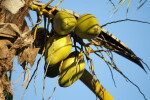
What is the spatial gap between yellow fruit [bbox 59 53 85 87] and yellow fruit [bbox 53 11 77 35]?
139 millimetres

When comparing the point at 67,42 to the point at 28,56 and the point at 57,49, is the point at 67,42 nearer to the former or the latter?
the point at 57,49

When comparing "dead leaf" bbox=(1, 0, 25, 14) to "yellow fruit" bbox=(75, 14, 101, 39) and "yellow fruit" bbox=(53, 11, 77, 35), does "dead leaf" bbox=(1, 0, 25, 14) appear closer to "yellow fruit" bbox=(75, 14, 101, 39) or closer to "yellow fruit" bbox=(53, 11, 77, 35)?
"yellow fruit" bbox=(53, 11, 77, 35)

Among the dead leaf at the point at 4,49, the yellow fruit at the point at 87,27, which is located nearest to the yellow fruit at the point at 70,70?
the yellow fruit at the point at 87,27

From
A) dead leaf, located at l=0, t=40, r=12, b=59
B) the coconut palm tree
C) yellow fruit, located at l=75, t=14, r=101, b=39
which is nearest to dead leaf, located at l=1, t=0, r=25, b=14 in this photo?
the coconut palm tree

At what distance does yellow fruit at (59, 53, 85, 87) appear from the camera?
1.09m

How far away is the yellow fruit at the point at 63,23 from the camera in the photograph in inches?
40.7

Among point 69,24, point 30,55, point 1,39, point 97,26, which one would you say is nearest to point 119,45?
point 97,26

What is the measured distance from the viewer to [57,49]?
1.06 meters

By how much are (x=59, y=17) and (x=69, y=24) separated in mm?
56

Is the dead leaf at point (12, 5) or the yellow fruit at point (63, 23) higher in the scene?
the dead leaf at point (12, 5)

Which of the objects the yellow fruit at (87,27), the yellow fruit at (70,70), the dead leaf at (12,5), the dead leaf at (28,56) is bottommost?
the yellow fruit at (70,70)

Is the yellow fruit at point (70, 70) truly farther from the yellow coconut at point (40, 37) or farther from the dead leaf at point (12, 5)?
the dead leaf at point (12, 5)

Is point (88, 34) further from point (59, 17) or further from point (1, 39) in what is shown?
point (1, 39)

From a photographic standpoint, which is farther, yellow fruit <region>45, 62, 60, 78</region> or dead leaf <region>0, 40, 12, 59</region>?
yellow fruit <region>45, 62, 60, 78</region>
